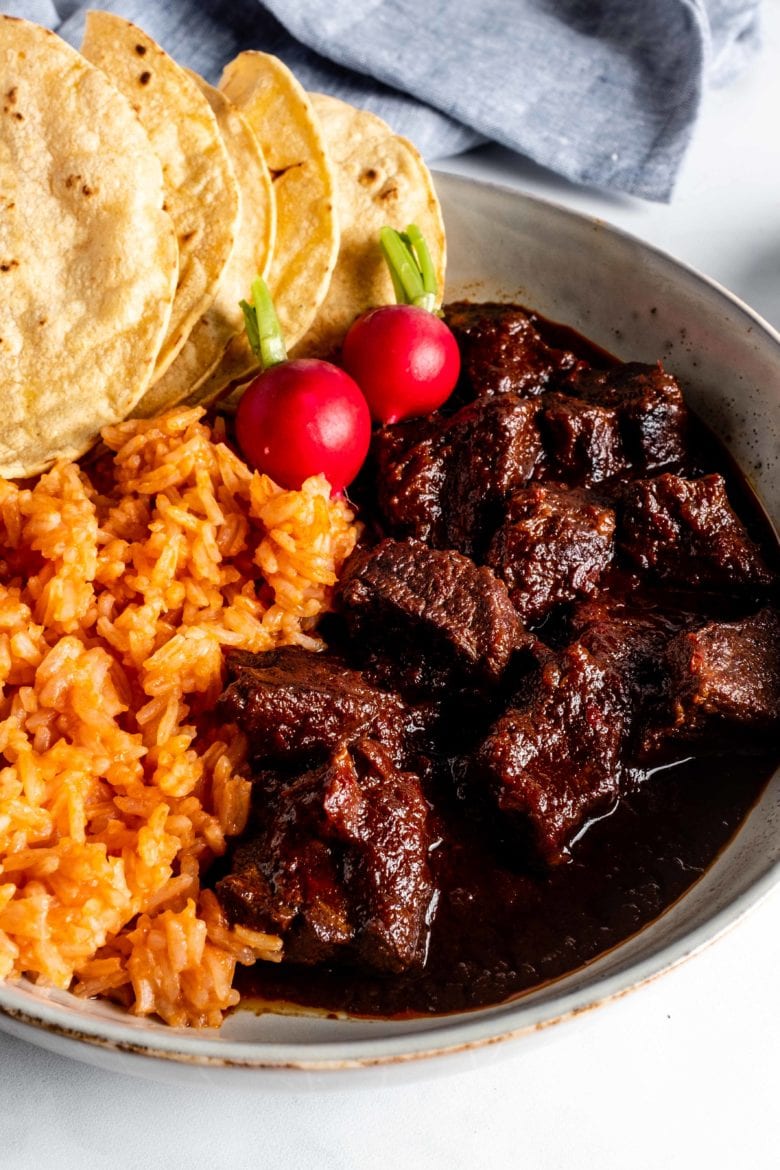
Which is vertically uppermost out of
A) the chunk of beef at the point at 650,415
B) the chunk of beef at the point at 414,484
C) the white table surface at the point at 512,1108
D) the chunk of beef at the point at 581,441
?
the chunk of beef at the point at 650,415

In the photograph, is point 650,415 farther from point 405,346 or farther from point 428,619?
point 428,619

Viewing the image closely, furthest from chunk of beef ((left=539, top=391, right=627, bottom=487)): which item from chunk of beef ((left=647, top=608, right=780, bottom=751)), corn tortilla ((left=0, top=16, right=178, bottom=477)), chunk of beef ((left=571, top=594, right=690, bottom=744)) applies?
corn tortilla ((left=0, top=16, right=178, bottom=477))

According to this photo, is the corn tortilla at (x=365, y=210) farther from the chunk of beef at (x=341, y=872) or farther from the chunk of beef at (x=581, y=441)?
the chunk of beef at (x=341, y=872)

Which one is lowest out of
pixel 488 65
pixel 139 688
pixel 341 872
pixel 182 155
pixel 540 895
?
pixel 139 688

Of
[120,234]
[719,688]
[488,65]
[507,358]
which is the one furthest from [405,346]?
[488,65]

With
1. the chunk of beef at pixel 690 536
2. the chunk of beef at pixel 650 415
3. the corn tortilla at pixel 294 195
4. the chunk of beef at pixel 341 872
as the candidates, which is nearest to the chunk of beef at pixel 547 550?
the chunk of beef at pixel 690 536

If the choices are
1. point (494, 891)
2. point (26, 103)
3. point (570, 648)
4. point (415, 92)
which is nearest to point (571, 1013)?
point (494, 891)

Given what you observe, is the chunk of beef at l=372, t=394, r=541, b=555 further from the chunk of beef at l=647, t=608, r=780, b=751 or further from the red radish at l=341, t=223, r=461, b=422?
the chunk of beef at l=647, t=608, r=780, b=751
